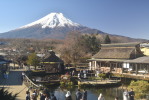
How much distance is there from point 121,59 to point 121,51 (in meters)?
2.41

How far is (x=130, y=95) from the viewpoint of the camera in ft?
50.0

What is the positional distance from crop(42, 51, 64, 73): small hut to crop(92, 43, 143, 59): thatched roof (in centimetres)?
761

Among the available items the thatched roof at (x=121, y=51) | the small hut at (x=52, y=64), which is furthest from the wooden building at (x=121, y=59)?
the small hut at (x=52, y=64)

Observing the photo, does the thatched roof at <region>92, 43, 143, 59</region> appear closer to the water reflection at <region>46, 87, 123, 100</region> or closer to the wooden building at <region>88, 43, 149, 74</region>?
the wooden building at <region>88, 43, 149, 74</region>

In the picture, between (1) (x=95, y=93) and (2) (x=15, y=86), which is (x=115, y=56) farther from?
(2) (x=15, y=86)

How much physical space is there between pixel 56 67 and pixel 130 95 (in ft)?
87.9

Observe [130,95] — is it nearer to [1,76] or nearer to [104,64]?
[1,76]

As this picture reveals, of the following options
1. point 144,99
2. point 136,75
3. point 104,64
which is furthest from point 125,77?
point 144,99

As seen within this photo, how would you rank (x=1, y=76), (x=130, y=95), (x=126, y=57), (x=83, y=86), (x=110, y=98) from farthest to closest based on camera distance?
(x=126, y=57), (x=1, y=76), (x=83, y=86), (x=110, y=98), (x=130, y=95)

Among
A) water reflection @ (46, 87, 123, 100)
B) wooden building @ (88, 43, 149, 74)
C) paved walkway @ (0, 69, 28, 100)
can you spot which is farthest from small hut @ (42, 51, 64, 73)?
water reflection @ (46, 87, 123, 100)

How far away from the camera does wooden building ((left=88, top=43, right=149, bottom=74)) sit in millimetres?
33950

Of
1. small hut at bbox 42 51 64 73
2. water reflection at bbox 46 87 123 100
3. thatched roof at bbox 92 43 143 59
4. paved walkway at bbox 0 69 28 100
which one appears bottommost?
water reflection at bbox 46 87 123 100

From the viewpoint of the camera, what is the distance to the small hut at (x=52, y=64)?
133ft

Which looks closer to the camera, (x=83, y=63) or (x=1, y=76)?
(x=1, y=76)
